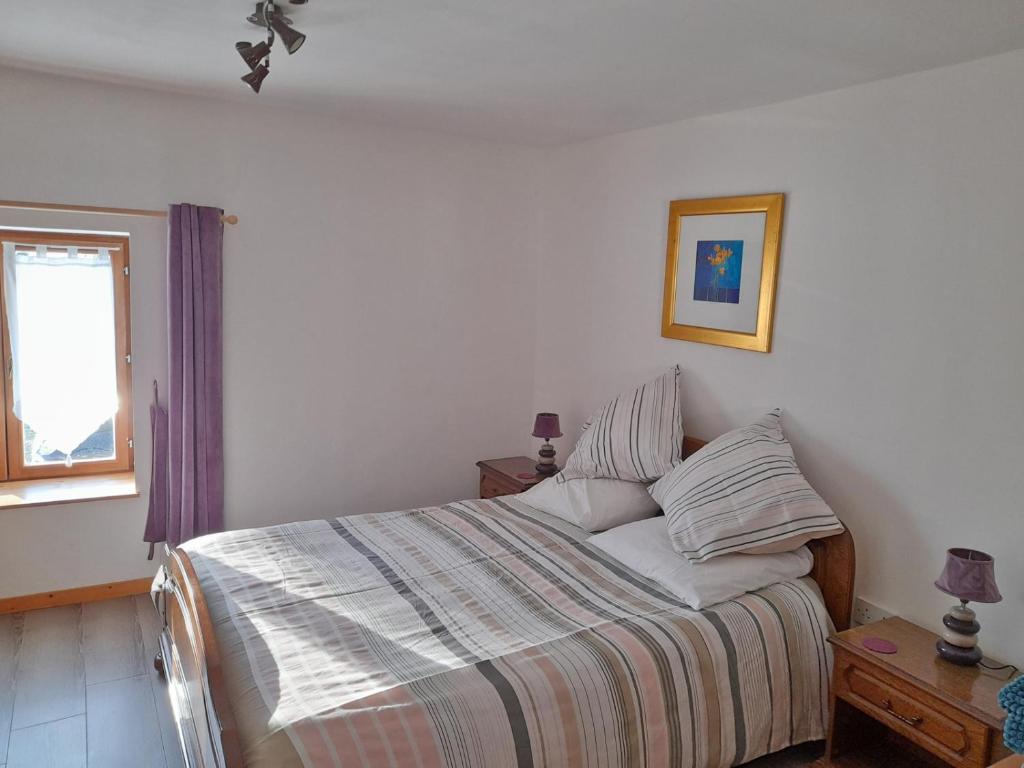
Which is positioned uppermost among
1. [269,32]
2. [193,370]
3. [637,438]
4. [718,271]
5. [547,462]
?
[269,32]

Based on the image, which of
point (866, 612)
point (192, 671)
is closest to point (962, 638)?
point (866, 612)

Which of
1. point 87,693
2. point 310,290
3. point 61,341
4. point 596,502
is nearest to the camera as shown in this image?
point 87,693

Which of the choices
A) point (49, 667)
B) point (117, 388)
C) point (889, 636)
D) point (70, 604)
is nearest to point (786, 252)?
point (889, 636)

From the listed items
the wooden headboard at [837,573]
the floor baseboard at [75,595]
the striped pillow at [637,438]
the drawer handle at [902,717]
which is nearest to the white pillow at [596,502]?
the striped pillow at [637,438]

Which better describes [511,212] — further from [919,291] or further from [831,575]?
[831,575]

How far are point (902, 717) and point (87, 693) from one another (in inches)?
115

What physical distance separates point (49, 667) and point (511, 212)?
10.7 feet

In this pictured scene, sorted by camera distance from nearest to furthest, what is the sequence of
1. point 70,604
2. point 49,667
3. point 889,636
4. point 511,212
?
point 889,636, point 49,667, point 70,604, point 511,212

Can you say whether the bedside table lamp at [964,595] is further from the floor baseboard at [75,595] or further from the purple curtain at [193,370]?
the floor baseboard at [75,595]

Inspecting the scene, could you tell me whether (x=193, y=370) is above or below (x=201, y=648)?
above

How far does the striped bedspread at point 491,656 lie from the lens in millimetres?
1803

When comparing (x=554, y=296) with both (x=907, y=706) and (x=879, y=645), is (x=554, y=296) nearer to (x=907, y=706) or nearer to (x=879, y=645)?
(x=879, y=645)

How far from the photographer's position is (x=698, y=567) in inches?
102

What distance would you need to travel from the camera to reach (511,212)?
437 centimetres
